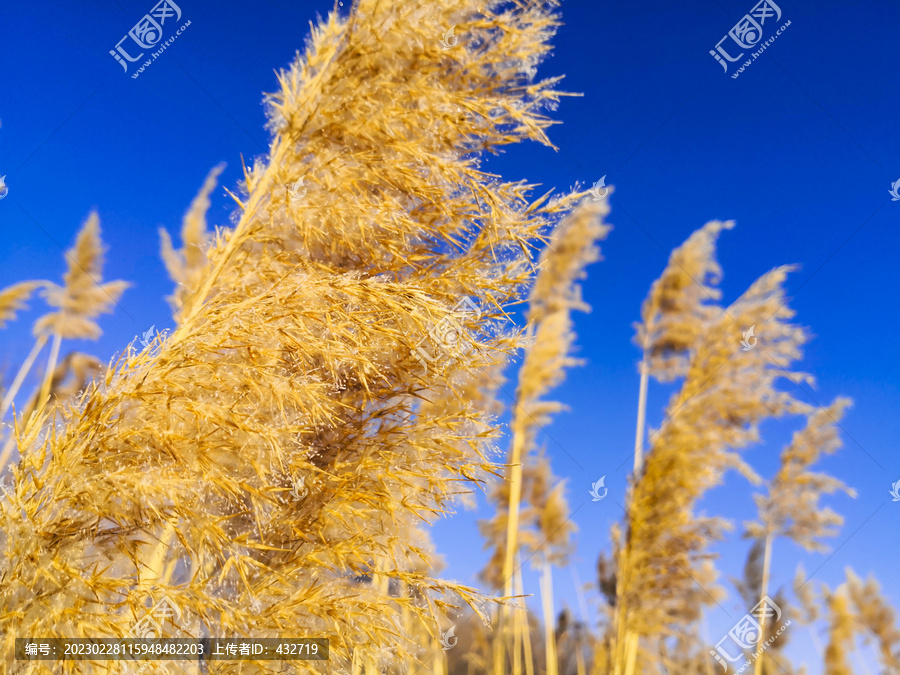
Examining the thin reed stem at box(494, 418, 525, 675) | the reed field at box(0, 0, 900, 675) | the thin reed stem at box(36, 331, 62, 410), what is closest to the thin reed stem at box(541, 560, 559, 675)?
the thin reed stem at box(494, 418, 525, 675)

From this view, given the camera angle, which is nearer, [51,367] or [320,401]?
[320,401]

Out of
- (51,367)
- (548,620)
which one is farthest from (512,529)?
(51,367)

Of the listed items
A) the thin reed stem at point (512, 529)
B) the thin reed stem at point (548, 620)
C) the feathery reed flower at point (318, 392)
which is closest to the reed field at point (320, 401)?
the feathery reed flower at point (318, 392)

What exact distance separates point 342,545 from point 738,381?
11.5 ft

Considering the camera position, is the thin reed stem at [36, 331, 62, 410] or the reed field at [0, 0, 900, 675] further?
the thin reed stem at [36, 331, 62, 410]

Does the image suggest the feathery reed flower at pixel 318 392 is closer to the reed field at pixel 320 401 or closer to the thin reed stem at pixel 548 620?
the reed field at pixel 320 401

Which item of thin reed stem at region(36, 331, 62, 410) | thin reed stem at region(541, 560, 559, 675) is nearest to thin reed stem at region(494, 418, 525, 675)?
thin reed stem at region(541, 560, 559, 675)

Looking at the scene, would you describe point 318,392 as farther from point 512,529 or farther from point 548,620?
point 548,620

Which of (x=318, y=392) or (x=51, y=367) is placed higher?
(x=51, y=367)

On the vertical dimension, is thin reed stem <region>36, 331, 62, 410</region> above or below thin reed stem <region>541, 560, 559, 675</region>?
above

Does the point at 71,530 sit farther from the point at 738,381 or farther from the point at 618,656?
the point at 738,381

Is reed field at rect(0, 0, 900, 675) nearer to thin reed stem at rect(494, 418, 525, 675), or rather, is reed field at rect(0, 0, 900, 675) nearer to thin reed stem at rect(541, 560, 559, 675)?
thin reed stem at rect(494, 418, 525, 675)

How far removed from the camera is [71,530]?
155 cm

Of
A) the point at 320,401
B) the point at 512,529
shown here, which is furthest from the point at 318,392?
the point at 512,529
